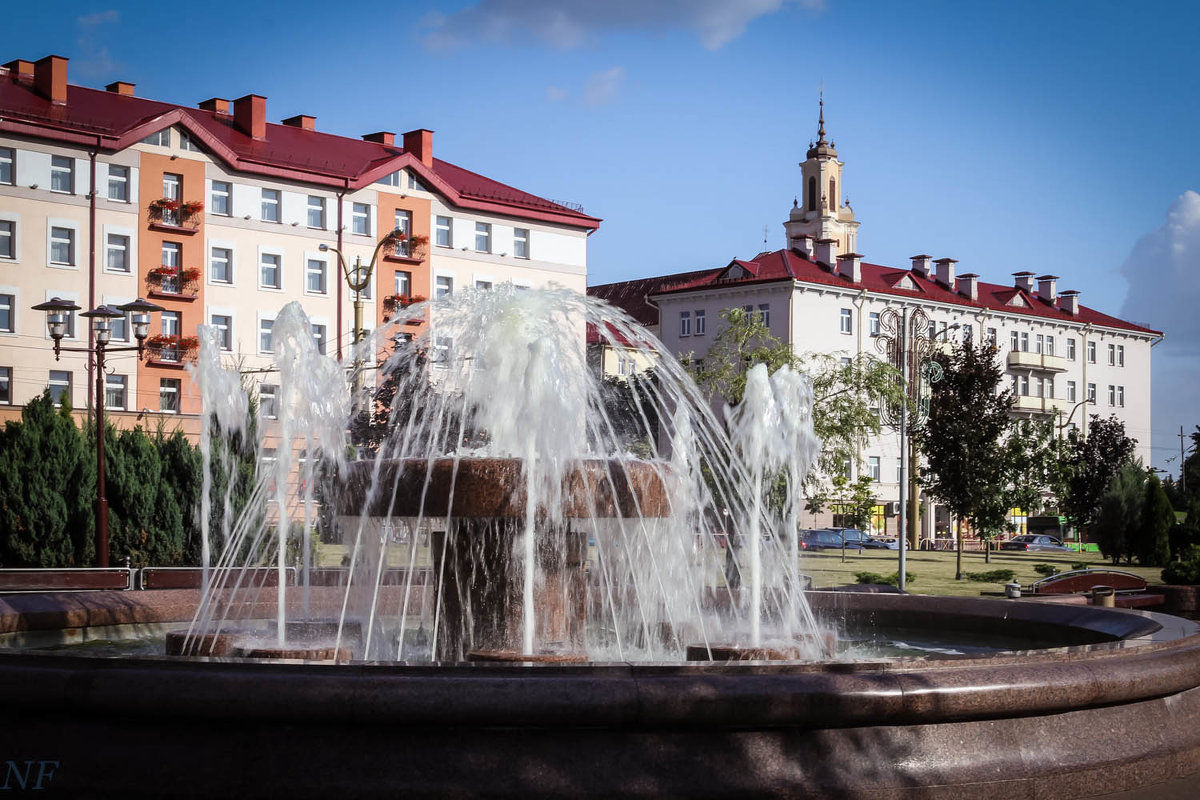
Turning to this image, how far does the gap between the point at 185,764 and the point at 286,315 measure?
243 inches

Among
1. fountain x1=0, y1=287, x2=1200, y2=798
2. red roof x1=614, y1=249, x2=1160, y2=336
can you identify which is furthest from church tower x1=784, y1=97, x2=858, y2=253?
fountain x1=0, y1=287, x2=1200, y2=798

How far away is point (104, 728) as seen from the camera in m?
6.61

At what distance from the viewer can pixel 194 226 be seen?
4894cm

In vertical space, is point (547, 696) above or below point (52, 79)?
below

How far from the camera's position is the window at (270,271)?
5141 centimetres

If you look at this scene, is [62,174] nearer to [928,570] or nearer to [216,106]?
[216,106]

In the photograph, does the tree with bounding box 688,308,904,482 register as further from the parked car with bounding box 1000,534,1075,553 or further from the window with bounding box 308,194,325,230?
the parked car with bounding box 1000,534,1075,553

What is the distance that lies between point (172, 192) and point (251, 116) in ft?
16.3

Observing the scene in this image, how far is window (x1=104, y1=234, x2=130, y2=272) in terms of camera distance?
47.1m

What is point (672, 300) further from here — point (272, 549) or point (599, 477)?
point (599, 477)

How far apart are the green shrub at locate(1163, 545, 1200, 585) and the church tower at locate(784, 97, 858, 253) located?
6413cm

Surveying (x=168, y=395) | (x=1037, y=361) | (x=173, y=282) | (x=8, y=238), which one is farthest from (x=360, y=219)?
(x=1037, y=361)

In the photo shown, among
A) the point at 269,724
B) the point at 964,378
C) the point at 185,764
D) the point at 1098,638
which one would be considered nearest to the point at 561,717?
the point at 269,724

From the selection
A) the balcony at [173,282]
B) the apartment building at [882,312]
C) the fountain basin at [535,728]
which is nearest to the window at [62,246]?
the balcony at [173,282]
